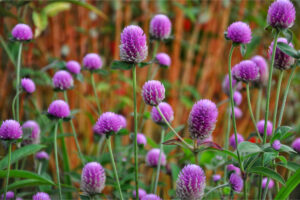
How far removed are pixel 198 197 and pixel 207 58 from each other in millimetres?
1838

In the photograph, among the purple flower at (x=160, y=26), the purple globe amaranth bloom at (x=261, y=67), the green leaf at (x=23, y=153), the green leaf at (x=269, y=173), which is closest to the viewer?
the green leaf at (x=269, y=173)

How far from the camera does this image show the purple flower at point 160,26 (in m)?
1.10

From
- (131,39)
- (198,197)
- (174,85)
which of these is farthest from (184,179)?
(174,85)

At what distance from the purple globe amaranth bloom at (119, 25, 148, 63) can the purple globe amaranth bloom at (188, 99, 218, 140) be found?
0.17m

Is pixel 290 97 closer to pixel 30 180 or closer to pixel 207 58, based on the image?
pixel 207 58

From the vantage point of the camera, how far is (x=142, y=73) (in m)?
2.30

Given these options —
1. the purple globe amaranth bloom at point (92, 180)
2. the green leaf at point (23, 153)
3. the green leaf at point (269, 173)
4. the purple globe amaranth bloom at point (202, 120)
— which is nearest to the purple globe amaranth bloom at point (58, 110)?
the green leaf at point (23, 153)

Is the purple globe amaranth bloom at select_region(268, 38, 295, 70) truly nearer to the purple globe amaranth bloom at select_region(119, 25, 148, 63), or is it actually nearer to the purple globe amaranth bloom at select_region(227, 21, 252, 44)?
the purple globe amaranth bloom at select_region(227, 21, 252, 44)

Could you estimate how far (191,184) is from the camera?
64cm

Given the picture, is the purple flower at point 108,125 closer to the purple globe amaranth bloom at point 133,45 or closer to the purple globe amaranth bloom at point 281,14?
the purple globe amaranth bloom at point 133,45

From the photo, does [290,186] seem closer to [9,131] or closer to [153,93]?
[153,93]

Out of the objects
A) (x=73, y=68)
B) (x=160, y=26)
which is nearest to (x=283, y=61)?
(x=160, y=26)

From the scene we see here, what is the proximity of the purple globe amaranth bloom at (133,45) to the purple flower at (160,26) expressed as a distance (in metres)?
Answer: 0.36

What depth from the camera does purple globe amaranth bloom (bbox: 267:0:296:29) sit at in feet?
2.27
